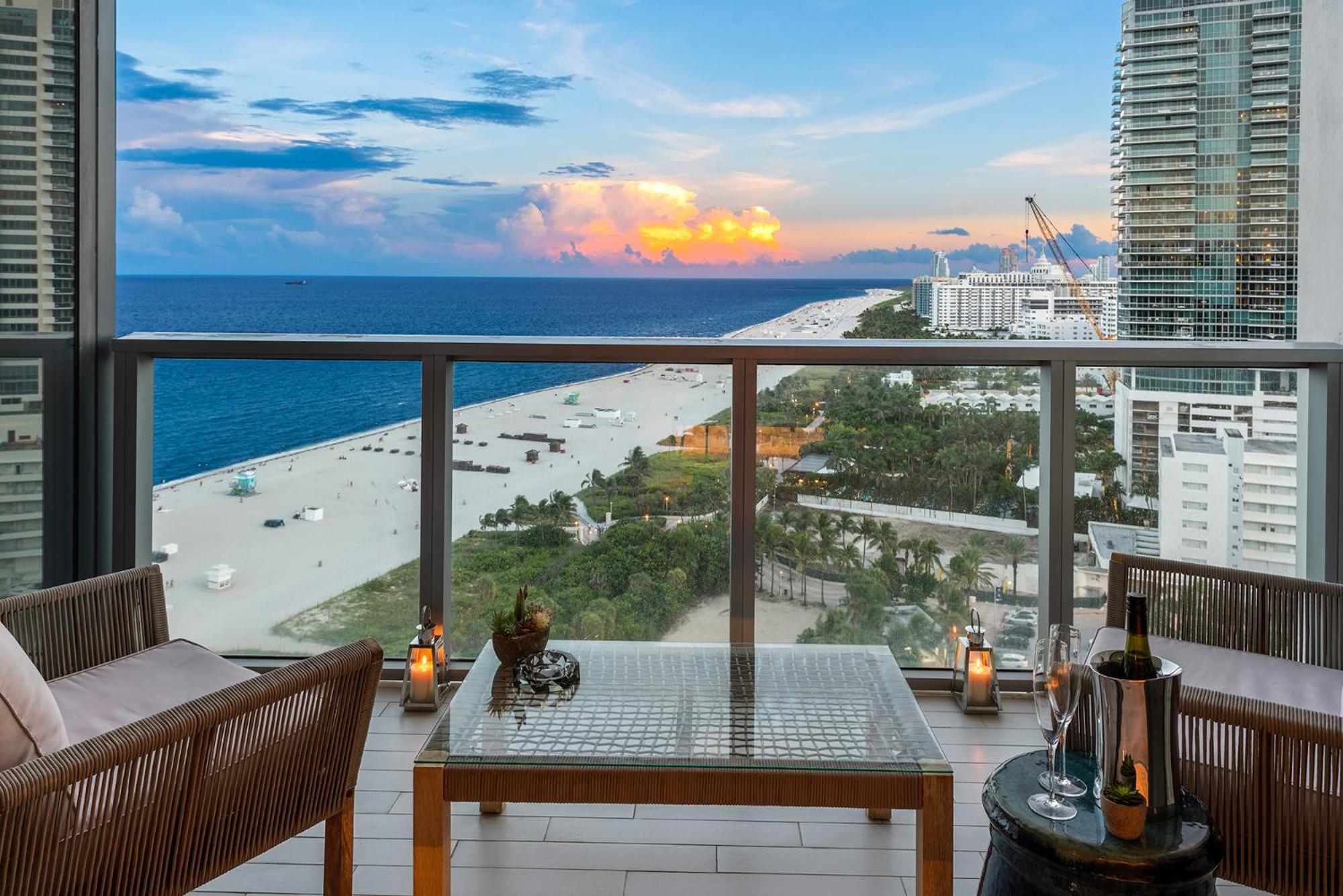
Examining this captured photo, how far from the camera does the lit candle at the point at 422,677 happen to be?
2.72m

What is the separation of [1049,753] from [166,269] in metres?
22.9

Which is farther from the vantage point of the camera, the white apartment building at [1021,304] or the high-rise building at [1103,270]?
the white apartment building at [1021,304]

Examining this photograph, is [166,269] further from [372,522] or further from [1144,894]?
[1144,894]

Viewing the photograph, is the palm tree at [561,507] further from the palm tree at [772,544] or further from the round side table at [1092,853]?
the round side table at [1092,853]

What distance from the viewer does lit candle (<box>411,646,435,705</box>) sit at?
2.72m

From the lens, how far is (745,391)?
2893mm

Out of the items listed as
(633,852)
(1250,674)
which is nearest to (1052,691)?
(1250,674)

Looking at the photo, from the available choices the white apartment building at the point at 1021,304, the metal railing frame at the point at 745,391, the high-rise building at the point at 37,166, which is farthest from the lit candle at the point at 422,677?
the white apartment building at the point at 1021,304

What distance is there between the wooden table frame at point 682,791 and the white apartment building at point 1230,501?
184 cm

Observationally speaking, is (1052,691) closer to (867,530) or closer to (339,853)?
(339,853)

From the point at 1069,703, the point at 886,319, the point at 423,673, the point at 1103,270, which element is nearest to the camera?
the point at 1069,703

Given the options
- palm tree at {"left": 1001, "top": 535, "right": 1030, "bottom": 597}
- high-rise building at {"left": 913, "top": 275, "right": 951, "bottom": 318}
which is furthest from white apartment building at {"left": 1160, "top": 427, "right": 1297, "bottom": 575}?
high-rise building at {"left": 913, "top": 275, "right": 951, "bottom": 318}

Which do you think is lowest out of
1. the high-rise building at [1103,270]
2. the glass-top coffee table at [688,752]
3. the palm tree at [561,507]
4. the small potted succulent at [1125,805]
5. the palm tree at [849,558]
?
the glass-top coffee table at [688,752]

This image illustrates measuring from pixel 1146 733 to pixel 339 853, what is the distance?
1401 mm
